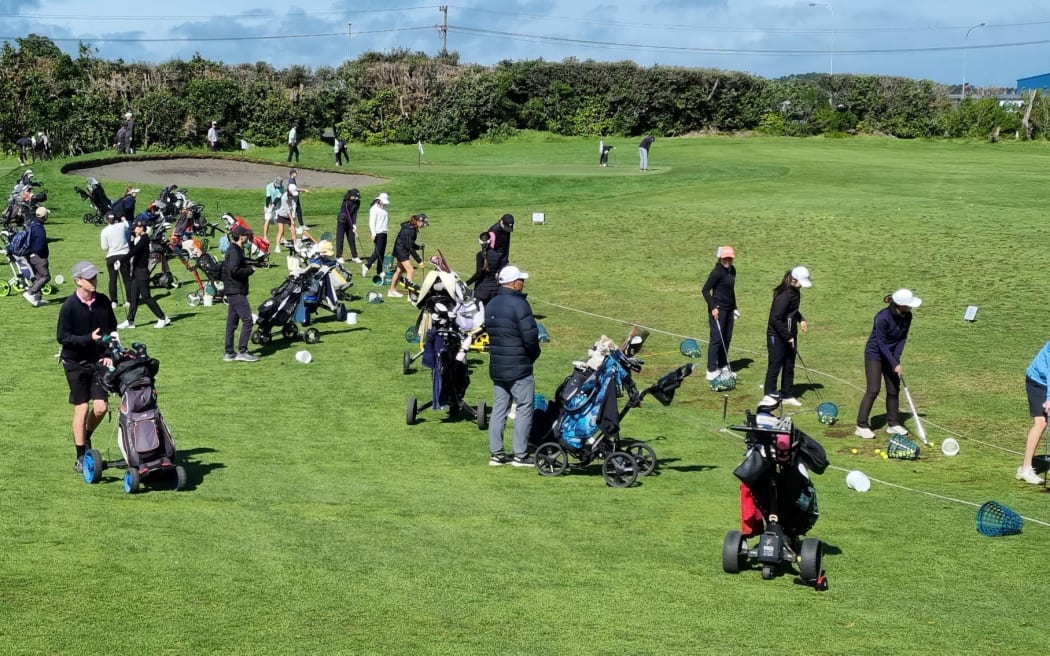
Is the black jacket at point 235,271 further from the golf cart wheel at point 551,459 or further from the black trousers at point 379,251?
the black trousers at point 379,251

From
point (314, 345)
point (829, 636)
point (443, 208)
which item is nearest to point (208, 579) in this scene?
point (829, 636)

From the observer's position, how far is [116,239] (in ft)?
75.5

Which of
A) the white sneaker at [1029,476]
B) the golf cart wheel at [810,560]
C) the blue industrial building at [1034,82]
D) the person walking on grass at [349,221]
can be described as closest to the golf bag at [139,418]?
the golf cart wheel at [810,560]

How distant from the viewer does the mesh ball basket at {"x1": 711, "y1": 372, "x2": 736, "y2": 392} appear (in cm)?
1867

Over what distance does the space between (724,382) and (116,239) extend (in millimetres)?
11803

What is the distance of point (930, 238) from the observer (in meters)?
32.1

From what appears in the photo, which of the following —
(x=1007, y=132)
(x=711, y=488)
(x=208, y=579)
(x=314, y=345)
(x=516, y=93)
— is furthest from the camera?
(x=516, y=93)

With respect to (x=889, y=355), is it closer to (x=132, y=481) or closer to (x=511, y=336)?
(x=511, y=336)

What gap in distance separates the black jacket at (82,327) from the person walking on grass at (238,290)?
6.23 meters

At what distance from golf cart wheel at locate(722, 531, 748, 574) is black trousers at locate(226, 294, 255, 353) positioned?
11403mm

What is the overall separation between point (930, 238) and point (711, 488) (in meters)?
21.1

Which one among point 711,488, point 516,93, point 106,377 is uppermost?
point 516,93

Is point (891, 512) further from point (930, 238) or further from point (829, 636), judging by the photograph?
point (930, 238)

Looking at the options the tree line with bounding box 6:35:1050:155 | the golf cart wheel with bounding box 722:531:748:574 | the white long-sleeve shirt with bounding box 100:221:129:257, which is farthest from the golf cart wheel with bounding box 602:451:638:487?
the tree line with bounding box 6:35:1050:155
